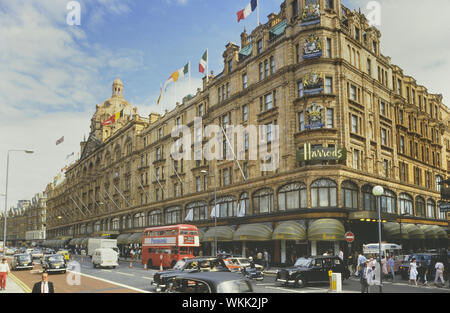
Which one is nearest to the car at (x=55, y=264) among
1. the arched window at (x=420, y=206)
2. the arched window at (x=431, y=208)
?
the arched window at (x=420, y=206)

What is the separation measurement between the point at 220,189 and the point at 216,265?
93.0 ft

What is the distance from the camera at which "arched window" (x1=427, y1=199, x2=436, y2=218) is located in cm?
5849

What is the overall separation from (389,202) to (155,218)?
37.8m

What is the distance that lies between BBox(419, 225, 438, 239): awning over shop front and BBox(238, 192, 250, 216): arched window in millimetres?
22028

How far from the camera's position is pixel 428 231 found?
53.2 metres

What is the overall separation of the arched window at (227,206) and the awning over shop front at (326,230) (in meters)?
13.7

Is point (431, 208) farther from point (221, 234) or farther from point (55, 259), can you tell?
point (55, 259)

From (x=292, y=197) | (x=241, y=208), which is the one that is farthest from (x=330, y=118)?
(x=241, y=208)

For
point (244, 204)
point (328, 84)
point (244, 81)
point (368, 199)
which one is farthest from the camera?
point (244, 81)

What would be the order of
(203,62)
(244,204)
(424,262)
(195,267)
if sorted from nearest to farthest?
(195,267)
(424,262)
(244,204)
(203,62)

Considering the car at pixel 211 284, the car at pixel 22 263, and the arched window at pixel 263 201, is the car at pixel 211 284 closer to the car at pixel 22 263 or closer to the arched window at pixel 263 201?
the arched window at pixel 263 201

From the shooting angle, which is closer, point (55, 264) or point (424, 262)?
point (424, 262)

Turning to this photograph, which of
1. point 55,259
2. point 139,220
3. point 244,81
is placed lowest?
point 55,259
